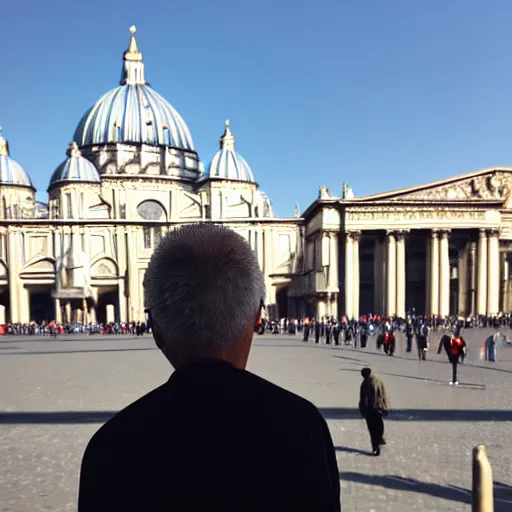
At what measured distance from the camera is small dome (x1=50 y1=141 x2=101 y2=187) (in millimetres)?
53500

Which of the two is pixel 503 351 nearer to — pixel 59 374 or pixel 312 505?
pixel 59 374

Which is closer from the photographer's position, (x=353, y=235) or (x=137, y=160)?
(x=353, y=235)

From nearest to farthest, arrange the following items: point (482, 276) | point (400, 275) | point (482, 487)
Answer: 1. point (482, 487)
2. point (400, 275)
3. point (482, 276)

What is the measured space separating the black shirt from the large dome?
203 feet

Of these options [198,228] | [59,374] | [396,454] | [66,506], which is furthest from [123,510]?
[59,374]

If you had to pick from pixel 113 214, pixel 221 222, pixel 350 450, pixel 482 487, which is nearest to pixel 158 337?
pixel 482 487

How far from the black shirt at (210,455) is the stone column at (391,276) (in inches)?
1745

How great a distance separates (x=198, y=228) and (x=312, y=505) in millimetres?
→ 846

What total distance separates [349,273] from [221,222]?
14.3 metres

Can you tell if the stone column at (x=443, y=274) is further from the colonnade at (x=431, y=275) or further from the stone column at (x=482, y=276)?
the stone column at (x=482, y=276)

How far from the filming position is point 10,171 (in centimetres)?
5784

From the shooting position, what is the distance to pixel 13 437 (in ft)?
29.4

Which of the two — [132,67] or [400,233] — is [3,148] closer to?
[132,67]

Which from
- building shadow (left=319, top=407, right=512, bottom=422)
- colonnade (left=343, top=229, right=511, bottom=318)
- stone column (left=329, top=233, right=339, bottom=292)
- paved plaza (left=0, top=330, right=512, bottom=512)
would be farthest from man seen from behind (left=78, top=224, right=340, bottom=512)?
colonnade (left=343, top=229, right=511, bottom=318)
